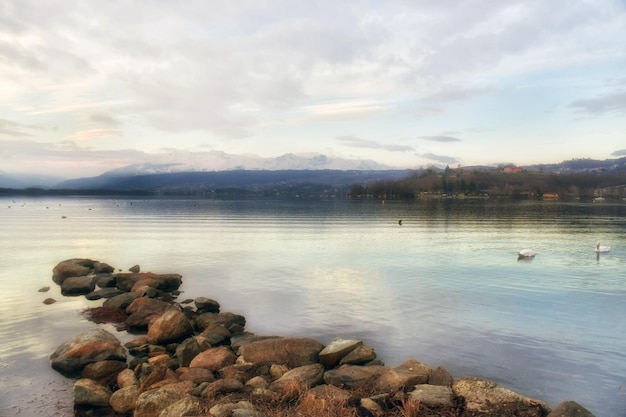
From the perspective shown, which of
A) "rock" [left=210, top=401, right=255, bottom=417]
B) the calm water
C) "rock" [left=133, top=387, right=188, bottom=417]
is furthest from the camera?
the calm water

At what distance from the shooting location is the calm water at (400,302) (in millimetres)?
17172

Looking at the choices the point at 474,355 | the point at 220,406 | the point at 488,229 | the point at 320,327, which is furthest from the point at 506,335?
the point at 488,229

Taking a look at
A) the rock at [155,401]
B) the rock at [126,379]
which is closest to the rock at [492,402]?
the rock at [155,401]

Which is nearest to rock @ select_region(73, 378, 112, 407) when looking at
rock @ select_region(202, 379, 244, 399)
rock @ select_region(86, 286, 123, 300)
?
rock @ select_region(202, 379, 244, 399)

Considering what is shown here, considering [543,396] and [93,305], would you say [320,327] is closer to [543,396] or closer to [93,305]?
[543,396]

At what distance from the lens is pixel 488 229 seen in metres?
77.9

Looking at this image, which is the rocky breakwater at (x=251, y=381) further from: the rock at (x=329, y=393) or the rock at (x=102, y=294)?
the rock at (x=102, y=294)

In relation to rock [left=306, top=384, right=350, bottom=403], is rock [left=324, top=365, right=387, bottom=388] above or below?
below

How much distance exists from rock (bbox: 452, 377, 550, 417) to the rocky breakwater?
1.0 inches

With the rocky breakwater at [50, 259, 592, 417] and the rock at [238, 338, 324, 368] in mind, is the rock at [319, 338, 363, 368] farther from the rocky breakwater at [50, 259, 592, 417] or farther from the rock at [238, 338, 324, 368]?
the rock at [238, 338, 324, 368]

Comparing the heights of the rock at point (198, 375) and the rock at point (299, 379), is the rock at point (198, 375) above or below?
below

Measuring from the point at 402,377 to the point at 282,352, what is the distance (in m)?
4.88

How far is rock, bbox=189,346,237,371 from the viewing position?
55.1 feet

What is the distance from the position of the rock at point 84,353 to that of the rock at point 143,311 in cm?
463
